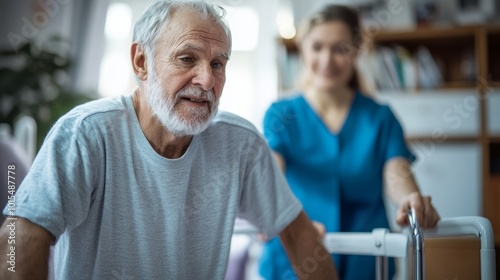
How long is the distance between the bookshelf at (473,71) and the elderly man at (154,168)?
186 centimetres

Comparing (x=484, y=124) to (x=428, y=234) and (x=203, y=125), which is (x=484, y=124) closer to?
(x=428, y=234)

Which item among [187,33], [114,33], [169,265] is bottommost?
[169,265]

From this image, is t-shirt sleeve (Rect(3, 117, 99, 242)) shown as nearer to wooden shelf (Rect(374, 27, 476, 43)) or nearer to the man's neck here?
the man's neck

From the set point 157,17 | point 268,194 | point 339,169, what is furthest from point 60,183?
point 339,169

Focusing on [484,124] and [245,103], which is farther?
[245,103]

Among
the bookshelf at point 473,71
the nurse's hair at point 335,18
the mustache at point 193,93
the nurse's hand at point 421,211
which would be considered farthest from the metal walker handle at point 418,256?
the bookshelf at point 473,71

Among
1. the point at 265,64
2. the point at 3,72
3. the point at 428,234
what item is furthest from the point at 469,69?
the point at 3,72

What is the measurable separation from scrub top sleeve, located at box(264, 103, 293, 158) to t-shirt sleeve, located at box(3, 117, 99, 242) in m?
0.62

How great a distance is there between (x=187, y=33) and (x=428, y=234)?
2.19ft

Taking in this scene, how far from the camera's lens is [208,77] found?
0.97 metres

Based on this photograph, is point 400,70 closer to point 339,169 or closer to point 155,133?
point 339,169

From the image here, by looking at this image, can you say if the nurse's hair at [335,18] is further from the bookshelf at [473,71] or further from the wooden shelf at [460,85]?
the wooden shelf at [460,85]

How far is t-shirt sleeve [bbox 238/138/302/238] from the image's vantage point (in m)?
1.14

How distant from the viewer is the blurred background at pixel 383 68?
2639 mm
